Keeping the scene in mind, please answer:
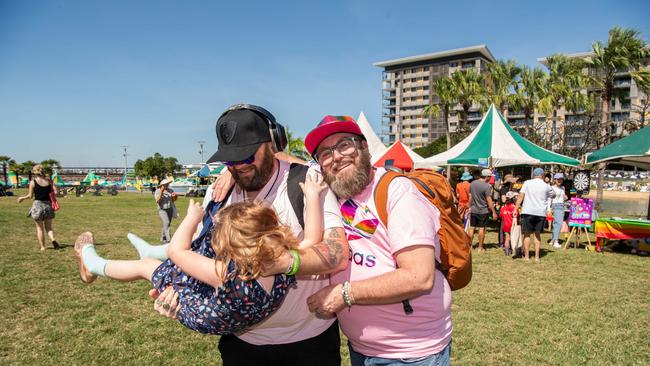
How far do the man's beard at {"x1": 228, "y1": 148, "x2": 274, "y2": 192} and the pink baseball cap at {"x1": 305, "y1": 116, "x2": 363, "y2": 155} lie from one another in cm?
24

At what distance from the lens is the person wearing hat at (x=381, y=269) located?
5.56 feet

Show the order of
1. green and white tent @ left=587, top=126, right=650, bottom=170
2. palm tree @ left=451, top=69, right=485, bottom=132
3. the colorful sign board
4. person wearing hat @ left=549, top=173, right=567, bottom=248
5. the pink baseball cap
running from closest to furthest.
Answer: the pink baseball cap, green and white tent @ left=587, top=126, right=650, bottom=170, the colorful sign board, person wearing hat @ left=549, top=173, right=567, bottom=248, palm tree @ left=451, top=69, right=485, bottom=132

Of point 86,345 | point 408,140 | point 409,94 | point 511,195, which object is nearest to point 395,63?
point 409,94

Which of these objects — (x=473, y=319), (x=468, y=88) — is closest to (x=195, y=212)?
(x=473, y=319)

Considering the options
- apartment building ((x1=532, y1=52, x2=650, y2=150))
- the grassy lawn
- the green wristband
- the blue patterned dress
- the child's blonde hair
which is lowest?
the grassy lawn

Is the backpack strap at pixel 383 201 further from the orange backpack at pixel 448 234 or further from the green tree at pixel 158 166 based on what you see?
the green tree at pixel 158 166

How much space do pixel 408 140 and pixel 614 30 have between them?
76840 mm

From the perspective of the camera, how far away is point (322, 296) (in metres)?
1.75

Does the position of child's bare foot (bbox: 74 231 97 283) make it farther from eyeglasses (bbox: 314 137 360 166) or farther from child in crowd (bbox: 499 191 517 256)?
child in crowd (bbox: 499 191 517 256)

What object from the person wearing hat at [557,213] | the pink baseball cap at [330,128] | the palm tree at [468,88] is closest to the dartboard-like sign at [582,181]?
the person wearing hat at [557,213]

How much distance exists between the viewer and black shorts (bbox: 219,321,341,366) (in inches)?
77.5

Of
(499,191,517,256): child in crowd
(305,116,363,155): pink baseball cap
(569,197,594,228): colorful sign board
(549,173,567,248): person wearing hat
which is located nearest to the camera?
(305,116,363,155): pink baseball cap

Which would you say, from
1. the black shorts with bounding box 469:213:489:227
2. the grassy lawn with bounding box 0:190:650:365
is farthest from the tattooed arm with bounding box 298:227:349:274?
the black shorts with bounding box 469:213:489:227

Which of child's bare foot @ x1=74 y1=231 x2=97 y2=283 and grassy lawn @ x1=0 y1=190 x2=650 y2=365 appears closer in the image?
child's bare foot @ x1=74 y1=231 x2=97 y2=283
